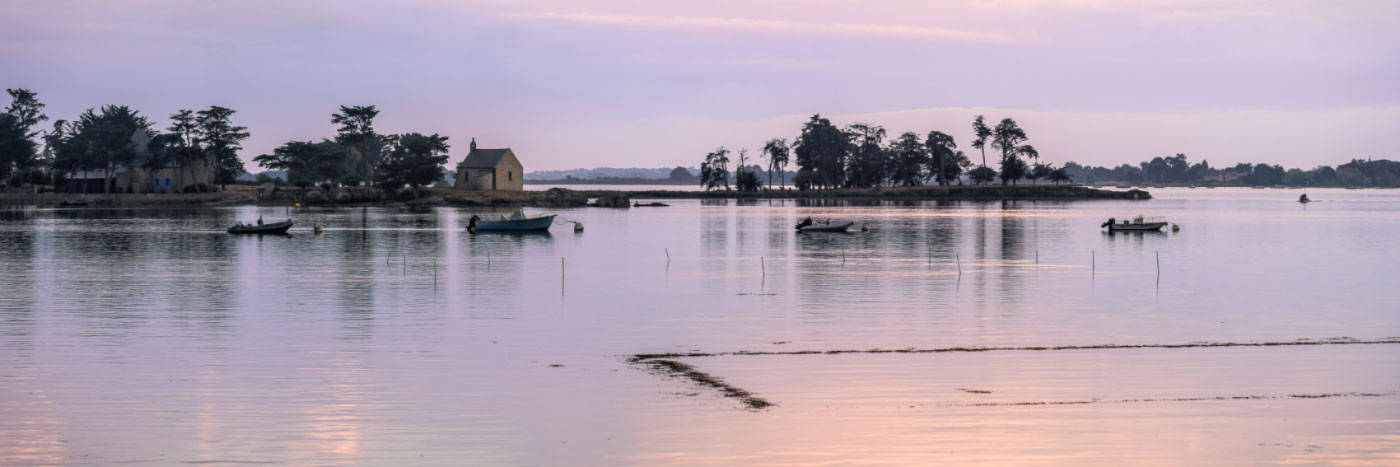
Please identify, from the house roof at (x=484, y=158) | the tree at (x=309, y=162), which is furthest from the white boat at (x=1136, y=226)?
the tree at (x=309, y=162)

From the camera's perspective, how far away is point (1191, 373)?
26.3 metres

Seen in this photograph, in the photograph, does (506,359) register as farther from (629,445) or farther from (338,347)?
(629,445)

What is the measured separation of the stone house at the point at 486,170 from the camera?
17462cm

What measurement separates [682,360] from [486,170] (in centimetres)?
14981

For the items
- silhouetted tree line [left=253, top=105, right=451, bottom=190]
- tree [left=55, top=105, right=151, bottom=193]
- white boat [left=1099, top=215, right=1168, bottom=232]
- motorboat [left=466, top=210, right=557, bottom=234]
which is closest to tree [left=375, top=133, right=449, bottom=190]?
silhouetted tree line [left=253, top=105, right=451, bottom=190]

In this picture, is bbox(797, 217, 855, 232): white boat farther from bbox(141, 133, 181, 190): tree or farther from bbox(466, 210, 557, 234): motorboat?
bbox(141, 133, 181, 190): tree

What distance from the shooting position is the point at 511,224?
10100cm

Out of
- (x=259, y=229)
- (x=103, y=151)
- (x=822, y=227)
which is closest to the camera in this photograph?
(x=259, y=229)

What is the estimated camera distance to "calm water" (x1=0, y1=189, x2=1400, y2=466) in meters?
19.0

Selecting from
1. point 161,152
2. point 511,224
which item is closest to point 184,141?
point 161,152

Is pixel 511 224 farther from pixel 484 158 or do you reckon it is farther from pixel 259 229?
pixel 484 158

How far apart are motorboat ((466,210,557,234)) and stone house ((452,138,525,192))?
71858 millimetres

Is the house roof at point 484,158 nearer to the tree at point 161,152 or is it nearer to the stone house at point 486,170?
the stone house at point 486,170

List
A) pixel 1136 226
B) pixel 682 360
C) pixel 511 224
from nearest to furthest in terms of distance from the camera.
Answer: pixel 682 360
pixel 511 224
pixel 1136 226
